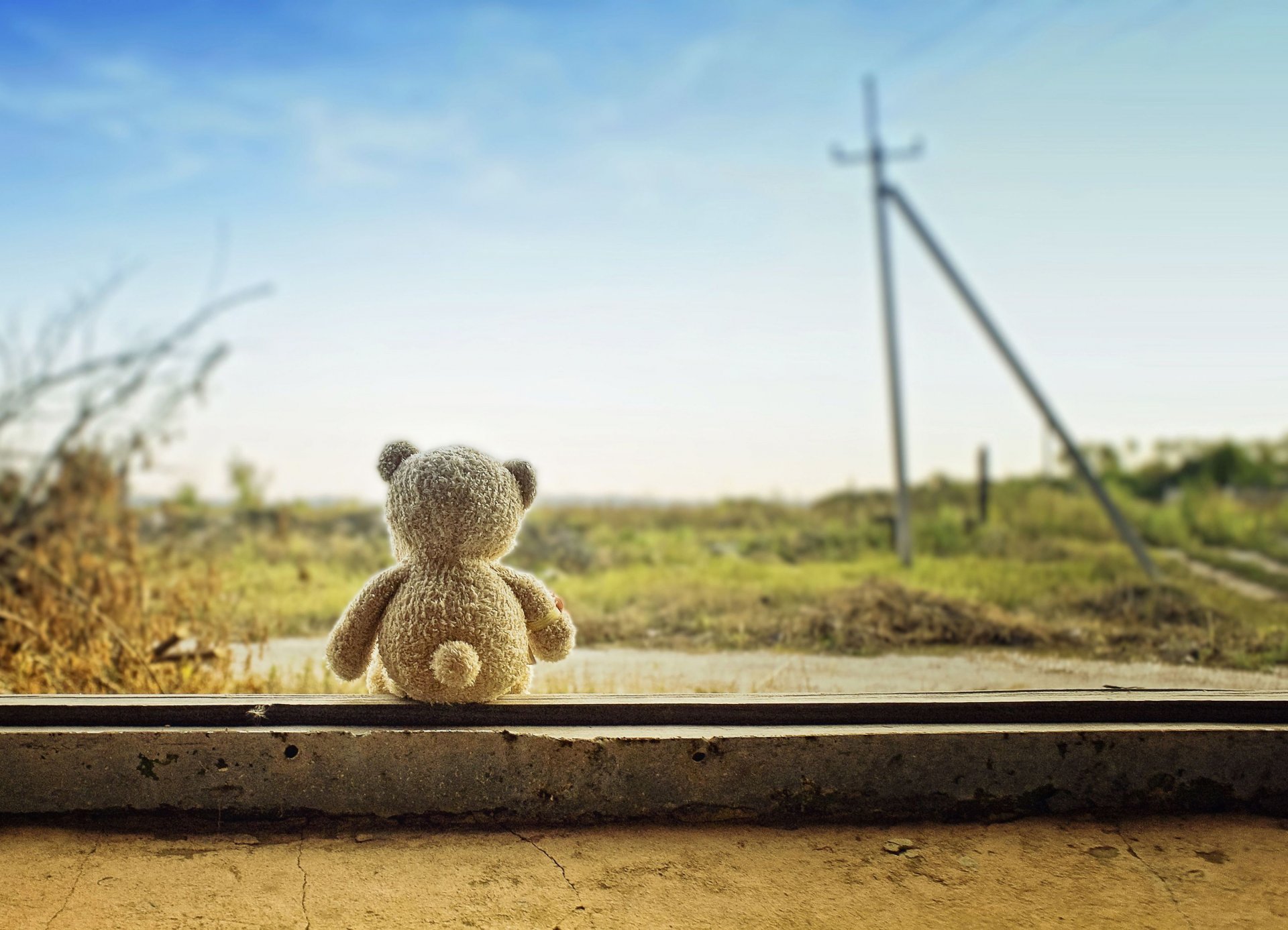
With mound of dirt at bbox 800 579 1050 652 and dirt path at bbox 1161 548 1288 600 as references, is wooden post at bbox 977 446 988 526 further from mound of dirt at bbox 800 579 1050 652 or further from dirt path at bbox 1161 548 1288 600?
mound of dirt at bbox 800 579 1050 652

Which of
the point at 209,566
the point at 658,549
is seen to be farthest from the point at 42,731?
the point at 658,549

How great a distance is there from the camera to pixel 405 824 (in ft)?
4.69

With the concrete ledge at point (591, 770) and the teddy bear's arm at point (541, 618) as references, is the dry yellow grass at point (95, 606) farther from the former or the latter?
the teddy bear's arm at point (541, 618)

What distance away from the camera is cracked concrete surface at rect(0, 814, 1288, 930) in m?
1.24

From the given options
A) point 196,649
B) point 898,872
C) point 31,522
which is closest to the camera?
point 898,872

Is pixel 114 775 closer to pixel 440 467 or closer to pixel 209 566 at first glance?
pixel 440 467

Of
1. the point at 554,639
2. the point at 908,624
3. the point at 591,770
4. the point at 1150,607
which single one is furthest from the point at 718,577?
the point at 591,770

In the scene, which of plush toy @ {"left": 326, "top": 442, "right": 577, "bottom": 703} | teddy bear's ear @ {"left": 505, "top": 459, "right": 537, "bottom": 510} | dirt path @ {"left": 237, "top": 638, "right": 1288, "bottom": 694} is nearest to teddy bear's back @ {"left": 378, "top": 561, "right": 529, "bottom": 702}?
plush toy @ {"left": 326, "top": 442, "right": 577, "bottom": 703}

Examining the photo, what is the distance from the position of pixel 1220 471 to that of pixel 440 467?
11.7 feet

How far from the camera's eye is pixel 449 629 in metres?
1.42

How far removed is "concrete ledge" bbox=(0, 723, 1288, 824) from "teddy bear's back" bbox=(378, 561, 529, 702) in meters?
0.07

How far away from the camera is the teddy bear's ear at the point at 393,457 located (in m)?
1.52

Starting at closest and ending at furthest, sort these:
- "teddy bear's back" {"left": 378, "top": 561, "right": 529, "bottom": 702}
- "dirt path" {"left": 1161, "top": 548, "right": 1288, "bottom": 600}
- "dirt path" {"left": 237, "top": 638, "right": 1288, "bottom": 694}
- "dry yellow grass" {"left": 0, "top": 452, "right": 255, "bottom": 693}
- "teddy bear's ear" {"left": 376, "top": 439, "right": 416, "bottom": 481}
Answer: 1. "teddy bear's back" {"left": 378, "top": 561, "right": 529, "bottom": 702}
2. "teddy bear's ear" {"left": 376, "top": 439, "right": 416, "bottom": 481}
3. "dirt path" {"left": 237, "top": 638, "right": 1288, "bottom": 694}
4. "dry yellow grass" {"left": 0, "top": 452, "right": 255, "bottom": 693}
5. "dirt path" {"left": 1161, "top": 548, "right": 1288, "bottom": 600}

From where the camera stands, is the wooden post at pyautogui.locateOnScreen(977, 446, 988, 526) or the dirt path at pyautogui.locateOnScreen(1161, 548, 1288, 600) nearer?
the dirt path at pyautogui.locateOnScreen(1161, 548, 1288, 600)
